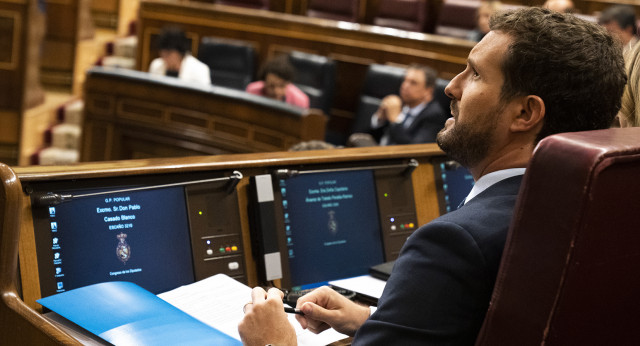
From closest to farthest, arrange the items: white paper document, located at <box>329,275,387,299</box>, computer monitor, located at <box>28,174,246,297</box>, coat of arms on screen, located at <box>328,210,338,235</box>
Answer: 1. computer monitor, located at <box>28,174,246,297</box>
2. white paper document, located at <box>329,275,387,299</box>
3. coat of arms on screen, located at <box>328,210,338,235</box>

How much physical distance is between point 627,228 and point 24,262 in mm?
887

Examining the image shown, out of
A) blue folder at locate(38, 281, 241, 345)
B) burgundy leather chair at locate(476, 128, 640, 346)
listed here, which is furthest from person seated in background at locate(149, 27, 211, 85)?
burgundy leather chair at locate(476, 128, 640, 346)

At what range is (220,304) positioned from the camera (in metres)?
1.29

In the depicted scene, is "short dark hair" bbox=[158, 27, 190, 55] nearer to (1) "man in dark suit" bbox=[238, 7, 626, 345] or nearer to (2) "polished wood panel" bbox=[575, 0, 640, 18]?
(2) "polished wood panel" bbox=[575, 0, 640, 18]

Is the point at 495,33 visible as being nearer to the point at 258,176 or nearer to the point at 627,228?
the point at 627,228

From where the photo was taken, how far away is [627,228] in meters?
0.77

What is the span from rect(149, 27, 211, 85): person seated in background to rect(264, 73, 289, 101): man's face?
1.79 feet

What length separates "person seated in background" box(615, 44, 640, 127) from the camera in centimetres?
122

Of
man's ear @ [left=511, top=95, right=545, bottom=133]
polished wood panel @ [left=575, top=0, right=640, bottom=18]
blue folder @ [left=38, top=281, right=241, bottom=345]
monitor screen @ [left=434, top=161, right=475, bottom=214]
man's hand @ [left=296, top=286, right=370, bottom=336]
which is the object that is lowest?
blue folder @ [left=38, top=281, right=241, bottom=345]

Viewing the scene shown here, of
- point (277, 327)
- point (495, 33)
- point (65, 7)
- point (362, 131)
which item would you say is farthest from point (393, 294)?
point (65, 7)

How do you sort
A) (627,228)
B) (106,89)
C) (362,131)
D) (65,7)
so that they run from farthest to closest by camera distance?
(65,7) < (362,131) < (106,89) < (627,228)

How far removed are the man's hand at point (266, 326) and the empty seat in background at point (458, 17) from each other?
4.80 m

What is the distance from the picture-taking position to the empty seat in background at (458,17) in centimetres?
562

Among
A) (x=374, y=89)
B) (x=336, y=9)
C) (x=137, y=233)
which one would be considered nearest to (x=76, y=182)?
(x=137, y=233)
